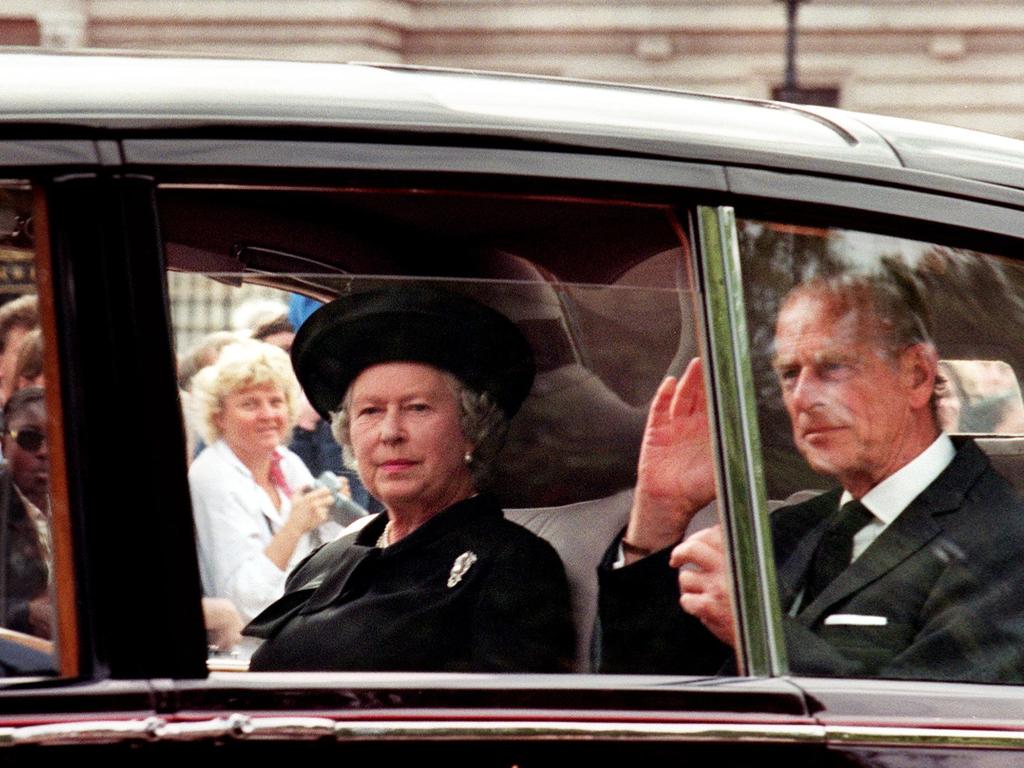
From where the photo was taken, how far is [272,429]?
2.42m

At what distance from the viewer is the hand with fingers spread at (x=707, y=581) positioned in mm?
2275

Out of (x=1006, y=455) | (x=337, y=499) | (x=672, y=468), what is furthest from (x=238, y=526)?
(x=1006, y=455)

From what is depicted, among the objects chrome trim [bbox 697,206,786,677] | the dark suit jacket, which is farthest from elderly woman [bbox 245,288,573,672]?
chrome trim [bbox 697,206,786,677]

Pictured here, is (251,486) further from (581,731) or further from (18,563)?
(581,731)

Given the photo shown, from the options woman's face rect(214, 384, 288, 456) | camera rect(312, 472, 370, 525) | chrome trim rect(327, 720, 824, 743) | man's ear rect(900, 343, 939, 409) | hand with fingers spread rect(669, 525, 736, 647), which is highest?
woman's face rect(214, 384, 288, 456)

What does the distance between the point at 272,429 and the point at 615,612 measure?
1.69 ft

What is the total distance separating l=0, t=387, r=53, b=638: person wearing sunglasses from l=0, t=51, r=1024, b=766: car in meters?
0.03

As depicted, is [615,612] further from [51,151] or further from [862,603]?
[51,151]

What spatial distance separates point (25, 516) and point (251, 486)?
11.4 inches

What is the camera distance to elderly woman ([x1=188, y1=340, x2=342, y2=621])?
225 cm

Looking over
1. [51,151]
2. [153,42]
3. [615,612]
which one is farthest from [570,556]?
[153,42]

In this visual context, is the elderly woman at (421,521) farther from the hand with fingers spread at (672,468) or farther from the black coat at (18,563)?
the black coat at (18,563)

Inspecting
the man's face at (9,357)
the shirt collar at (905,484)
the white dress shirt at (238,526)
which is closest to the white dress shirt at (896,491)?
the shirt collar at (905,484)

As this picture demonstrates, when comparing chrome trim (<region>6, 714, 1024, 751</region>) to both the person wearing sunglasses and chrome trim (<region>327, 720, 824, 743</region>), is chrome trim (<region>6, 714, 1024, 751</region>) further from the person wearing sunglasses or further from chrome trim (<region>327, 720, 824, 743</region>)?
the person wearing sunglasses
